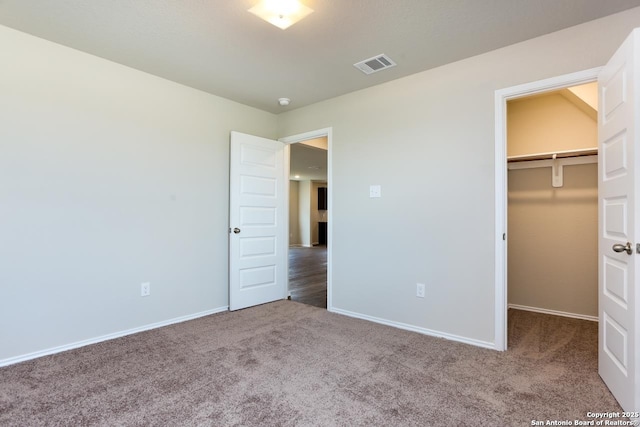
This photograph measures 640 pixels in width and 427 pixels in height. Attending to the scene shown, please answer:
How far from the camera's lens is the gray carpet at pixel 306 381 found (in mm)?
1686

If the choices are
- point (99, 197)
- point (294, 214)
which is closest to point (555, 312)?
point (99, 197)

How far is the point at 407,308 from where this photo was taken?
303cm

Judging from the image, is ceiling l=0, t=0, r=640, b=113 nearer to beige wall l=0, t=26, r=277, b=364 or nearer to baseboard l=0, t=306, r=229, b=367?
beige wall l=0, t=26, r=277, b=364

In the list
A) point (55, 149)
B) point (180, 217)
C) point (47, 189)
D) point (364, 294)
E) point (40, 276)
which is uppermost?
point (55, 149)

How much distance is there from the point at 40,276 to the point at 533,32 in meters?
3.99

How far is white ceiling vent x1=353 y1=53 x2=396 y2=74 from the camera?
8.78 ft

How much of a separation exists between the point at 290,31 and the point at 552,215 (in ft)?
10.7

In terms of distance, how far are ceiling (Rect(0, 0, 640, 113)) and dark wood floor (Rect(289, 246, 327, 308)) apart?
259 cm

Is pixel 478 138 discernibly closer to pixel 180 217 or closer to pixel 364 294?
pixel 364 294

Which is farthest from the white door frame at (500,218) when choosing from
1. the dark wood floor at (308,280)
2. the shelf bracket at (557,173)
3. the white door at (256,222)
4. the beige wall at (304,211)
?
the beige wall at (304,211)

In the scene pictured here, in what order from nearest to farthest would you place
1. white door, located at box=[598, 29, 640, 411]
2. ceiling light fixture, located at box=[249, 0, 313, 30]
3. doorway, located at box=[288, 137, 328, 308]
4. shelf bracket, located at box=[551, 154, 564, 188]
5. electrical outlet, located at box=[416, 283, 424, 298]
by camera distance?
white door, located at box=[598, 29, 640, 411], ceiling light fixture, located at box=[249, 0, 313, 30], electrical outlet, located at box=[416, 283, 424, 298], shelf bracket, located at box=[551, 154, 564, 188], doorway, located at box=[288, 137, 328, 308]

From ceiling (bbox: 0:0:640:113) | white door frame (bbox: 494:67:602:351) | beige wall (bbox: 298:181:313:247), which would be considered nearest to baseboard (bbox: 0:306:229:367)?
ceiling (bbox: 0:0:640:113)

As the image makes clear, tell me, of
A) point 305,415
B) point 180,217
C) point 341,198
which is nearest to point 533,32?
point 341,198

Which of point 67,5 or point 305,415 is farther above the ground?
point 67,5
